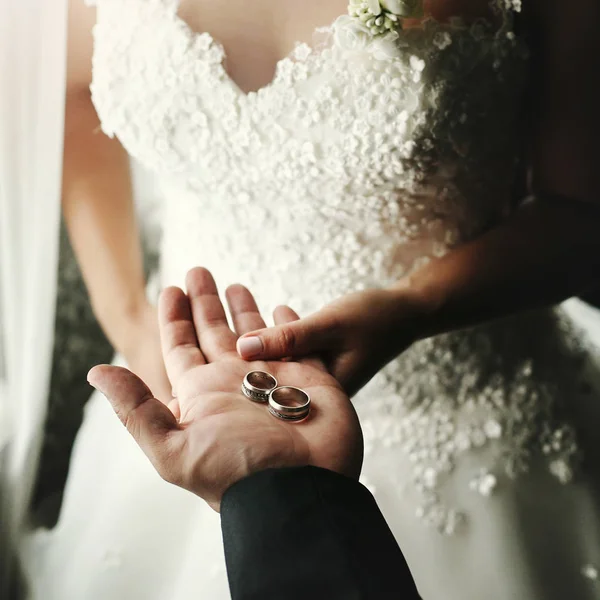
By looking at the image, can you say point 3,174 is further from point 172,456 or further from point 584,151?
point 584,151

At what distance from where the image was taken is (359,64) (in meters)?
0.57

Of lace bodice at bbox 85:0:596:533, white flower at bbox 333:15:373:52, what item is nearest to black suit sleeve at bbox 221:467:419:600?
lace bodice at bbox 85:0:596:533

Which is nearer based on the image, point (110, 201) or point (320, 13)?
point (320, 13)

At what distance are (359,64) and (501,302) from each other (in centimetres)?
31

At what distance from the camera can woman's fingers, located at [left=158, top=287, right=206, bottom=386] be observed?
0.53 meters

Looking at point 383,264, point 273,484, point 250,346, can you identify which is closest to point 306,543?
point 273,484

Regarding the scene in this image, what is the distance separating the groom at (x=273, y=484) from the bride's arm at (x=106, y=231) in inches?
11.3

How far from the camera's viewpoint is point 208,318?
571 mm

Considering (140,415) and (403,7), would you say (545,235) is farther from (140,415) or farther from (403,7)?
(140,415)

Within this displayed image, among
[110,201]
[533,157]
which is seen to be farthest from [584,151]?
[110,201]

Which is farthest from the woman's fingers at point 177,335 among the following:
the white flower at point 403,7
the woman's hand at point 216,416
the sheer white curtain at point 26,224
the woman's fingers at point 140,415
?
the white flower at point 403,7

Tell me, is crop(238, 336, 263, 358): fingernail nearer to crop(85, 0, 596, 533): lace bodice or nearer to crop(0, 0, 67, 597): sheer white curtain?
crop(85, 0, 596, 533): lace bodice

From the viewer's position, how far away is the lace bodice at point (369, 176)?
577 mm

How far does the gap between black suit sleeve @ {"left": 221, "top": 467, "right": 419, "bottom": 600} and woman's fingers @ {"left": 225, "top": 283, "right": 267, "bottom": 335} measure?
0.20 meters
